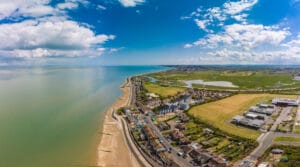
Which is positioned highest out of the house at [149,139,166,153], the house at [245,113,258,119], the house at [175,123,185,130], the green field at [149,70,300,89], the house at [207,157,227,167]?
the green field at [149,70,300,89]

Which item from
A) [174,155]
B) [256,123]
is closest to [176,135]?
[174,155]

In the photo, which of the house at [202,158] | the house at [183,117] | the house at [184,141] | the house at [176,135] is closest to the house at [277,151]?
the house at [202,158]

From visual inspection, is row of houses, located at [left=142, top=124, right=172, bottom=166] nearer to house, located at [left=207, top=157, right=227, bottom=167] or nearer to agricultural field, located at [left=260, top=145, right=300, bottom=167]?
house, located at [left=207, top=157, right=227, bottom=167]

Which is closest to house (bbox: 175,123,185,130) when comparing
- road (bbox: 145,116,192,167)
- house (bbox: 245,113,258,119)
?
road (bbox: 145,116,192,167)

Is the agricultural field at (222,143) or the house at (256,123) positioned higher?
the house at (256,123)

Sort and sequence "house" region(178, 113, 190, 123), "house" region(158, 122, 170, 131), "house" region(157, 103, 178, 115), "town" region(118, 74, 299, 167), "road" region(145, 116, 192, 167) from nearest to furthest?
"road" region(145, 116, 192, 167) → "town" region(118, 74, 299, 167) → "house" region(158, 122, 170, 131) → "house" region(178, 113, 190, 123) → "house" region(157, 103, 178, 115)

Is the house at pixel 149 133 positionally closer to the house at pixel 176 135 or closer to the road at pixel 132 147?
the road at pixel 132 147

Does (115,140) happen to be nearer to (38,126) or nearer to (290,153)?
(38,126)

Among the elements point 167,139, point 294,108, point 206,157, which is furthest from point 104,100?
point 294,108
